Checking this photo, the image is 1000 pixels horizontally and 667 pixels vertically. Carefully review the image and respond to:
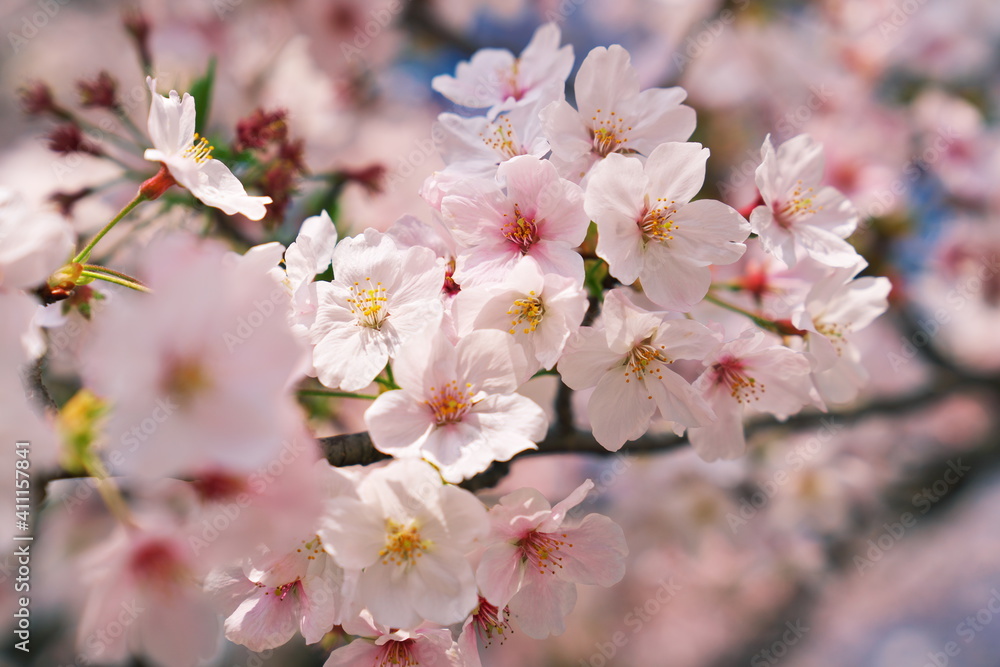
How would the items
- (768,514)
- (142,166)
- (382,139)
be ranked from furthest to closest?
(382,139)
(768,514)
(142,166)

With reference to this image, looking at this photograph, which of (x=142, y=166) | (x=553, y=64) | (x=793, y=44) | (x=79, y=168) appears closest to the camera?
(x=553, y=64)

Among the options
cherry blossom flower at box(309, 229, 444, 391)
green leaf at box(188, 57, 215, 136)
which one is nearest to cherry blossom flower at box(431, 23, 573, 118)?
cherry blossom flower at box(309, 229, 444, 391)

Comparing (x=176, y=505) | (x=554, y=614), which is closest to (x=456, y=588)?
(x=554, y=614)

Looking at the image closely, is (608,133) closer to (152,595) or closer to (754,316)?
(754,316)

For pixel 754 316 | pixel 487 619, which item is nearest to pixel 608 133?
pixel 754 316

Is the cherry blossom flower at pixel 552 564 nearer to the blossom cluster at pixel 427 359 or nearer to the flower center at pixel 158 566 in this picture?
the blossom cluster at pixel 427 359

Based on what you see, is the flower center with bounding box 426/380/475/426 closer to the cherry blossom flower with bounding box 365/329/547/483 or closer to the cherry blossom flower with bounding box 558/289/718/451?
the cherry blossom flower with bounding box 365/329/547/483

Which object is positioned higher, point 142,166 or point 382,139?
point 142,166

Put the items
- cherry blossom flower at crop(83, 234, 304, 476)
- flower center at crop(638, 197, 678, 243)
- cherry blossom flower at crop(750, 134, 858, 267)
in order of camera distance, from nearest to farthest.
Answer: cherry blossom flower at crop(83, 234, 304, 476) → flower center at crop(638, 197, 678, 243) → cherry blossom flower at crop(750, 134, 858, 267)

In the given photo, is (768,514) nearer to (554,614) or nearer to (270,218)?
(554,614)
